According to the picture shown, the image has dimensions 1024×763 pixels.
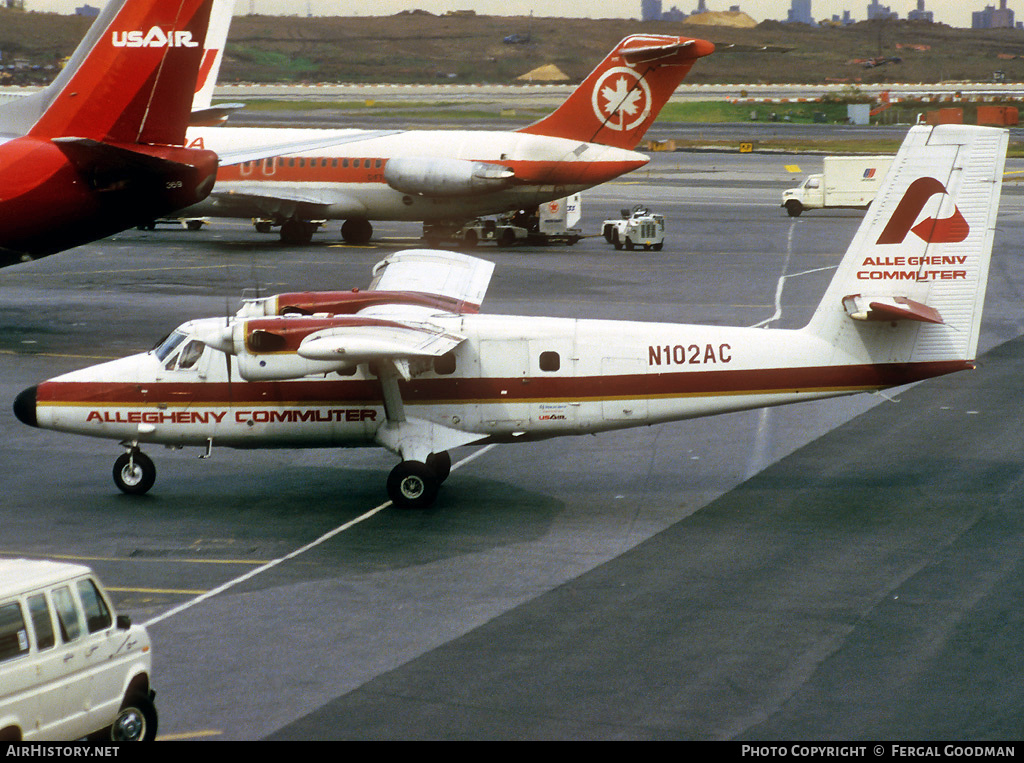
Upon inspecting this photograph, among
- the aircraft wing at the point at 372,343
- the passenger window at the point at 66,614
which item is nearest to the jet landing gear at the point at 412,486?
the aircraft wing at the point at 372,343

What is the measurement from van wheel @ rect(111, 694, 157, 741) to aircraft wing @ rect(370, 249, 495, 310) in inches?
551

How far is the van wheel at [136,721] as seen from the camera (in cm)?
1246

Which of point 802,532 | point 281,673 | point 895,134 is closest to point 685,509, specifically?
point 802,532

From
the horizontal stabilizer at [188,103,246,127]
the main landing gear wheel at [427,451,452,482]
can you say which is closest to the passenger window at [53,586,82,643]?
the main landing gear wheel at [427,451,452,482]

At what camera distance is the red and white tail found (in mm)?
56188

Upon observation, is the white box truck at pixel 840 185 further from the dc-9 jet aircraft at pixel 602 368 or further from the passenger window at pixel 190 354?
the passenger window at pixel 190 354

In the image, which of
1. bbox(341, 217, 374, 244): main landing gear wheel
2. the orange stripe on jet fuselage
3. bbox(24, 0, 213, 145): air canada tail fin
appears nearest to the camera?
bbox(24, 0, 213, 145): air canada tail fin

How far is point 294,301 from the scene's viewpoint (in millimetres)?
23406

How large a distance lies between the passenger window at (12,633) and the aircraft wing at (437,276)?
1512cm

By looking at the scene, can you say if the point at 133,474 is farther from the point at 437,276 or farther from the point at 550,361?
the point at 550,361

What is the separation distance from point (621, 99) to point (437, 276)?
3271 cm

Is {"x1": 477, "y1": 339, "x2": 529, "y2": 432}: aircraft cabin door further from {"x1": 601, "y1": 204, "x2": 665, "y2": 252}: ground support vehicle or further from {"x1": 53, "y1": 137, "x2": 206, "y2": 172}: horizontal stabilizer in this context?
{"x1": 601, "y1": 204, "x2": 665, "y2": 252}: ground support vehicle

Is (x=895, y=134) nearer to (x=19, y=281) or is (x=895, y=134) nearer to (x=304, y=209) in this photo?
(x=304, y=209)
